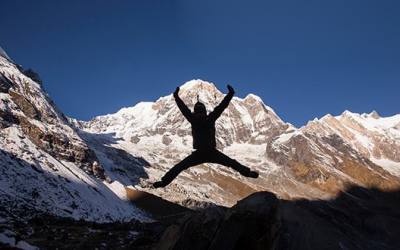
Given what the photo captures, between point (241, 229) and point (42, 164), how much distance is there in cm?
11313

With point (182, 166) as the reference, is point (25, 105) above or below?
above

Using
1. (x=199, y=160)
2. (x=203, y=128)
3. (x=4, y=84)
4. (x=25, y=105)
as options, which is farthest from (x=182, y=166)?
(x=4, y=84)

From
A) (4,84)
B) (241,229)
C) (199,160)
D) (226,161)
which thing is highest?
(4,84)

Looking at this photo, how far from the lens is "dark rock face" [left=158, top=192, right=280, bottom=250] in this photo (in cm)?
1897

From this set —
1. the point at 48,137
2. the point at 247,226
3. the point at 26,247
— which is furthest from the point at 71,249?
the point at 48,137

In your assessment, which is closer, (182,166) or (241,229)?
(182,166)

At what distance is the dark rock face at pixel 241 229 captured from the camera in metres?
19.0

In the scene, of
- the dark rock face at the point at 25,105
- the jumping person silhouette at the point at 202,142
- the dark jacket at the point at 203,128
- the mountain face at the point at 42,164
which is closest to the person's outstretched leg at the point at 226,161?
the jumping person silhouette at the point at 202,142

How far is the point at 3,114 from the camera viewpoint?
469 feet

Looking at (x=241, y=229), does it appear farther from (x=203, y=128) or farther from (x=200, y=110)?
(x=200, y=110)

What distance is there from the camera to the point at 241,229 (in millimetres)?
18969

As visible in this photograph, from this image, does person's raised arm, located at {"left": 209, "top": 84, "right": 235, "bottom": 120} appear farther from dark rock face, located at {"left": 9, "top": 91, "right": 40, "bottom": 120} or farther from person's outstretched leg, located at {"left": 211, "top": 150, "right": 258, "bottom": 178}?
dark rock face, located at {"left": 9, "top": 91, "right": 40, "bottom": 120}

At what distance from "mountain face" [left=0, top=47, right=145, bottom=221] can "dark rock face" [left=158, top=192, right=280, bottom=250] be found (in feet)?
189

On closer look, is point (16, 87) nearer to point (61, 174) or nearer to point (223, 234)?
point (61, 174)
